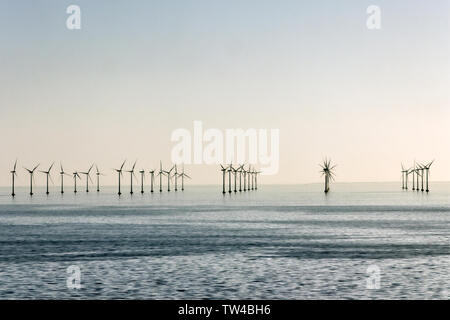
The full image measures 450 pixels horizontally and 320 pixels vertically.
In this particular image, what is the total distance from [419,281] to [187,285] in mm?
14917

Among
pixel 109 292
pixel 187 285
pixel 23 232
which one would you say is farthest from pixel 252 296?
pixel 23 232

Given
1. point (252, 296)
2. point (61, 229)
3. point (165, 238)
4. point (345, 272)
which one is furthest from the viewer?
point (61, 229)

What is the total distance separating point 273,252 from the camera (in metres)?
63.2

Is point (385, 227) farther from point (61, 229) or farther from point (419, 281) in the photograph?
point (419, 281)

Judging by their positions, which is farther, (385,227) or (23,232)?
(385,227)

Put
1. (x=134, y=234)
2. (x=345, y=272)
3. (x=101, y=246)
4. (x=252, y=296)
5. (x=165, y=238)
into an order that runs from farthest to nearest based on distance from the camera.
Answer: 1. (x=134, y=234)
2. (x=165, y=238)
3. (x=101, y=246)
4. (x=345, y=272)
5. (x=252, y=296)

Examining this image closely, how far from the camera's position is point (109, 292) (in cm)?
4034

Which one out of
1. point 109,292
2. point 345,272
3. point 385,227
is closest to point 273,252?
point 345,272

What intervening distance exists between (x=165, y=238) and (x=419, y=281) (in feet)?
135
